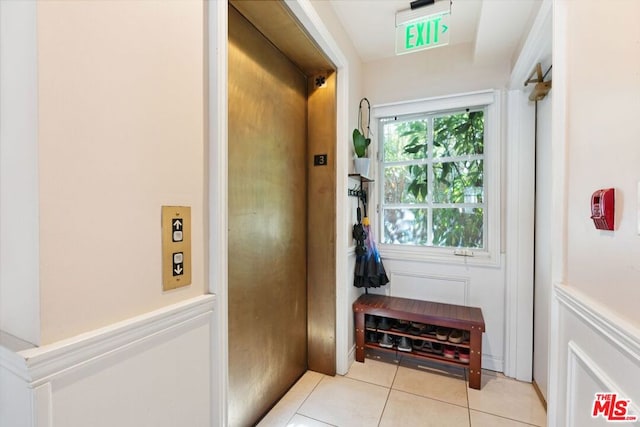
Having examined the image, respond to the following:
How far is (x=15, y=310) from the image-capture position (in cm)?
61

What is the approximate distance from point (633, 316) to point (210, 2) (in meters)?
1.57

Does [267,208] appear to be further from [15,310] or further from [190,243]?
[15,310]

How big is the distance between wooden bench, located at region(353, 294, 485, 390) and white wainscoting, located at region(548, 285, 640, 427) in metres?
0.71

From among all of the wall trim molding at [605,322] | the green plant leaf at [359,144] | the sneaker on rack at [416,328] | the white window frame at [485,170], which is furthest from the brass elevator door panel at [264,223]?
the wall trim molding at [605,322]

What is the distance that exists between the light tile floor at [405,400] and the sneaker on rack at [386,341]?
16cm

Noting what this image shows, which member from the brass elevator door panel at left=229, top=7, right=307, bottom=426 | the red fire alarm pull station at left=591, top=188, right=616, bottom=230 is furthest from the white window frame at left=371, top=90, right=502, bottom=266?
the red fire alarm pull station at left=591, top=188, right=616, bottom=230

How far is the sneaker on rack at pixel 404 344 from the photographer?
2.16 metres

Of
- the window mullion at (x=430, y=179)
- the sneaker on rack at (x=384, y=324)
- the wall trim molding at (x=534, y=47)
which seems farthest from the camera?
the window mullion at (x=430, y=179)

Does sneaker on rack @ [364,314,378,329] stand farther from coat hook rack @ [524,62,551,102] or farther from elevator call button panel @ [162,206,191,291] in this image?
coat hook rack @ [524,62,551,102]

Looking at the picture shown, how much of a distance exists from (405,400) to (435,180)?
5.54ft

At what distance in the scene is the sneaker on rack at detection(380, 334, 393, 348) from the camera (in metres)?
2.22

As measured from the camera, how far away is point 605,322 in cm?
80

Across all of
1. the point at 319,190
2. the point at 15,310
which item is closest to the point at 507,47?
the point at 319,190

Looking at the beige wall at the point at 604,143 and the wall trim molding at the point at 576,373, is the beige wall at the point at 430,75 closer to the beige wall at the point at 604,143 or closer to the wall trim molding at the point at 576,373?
the beige wall at the point at 604,143
